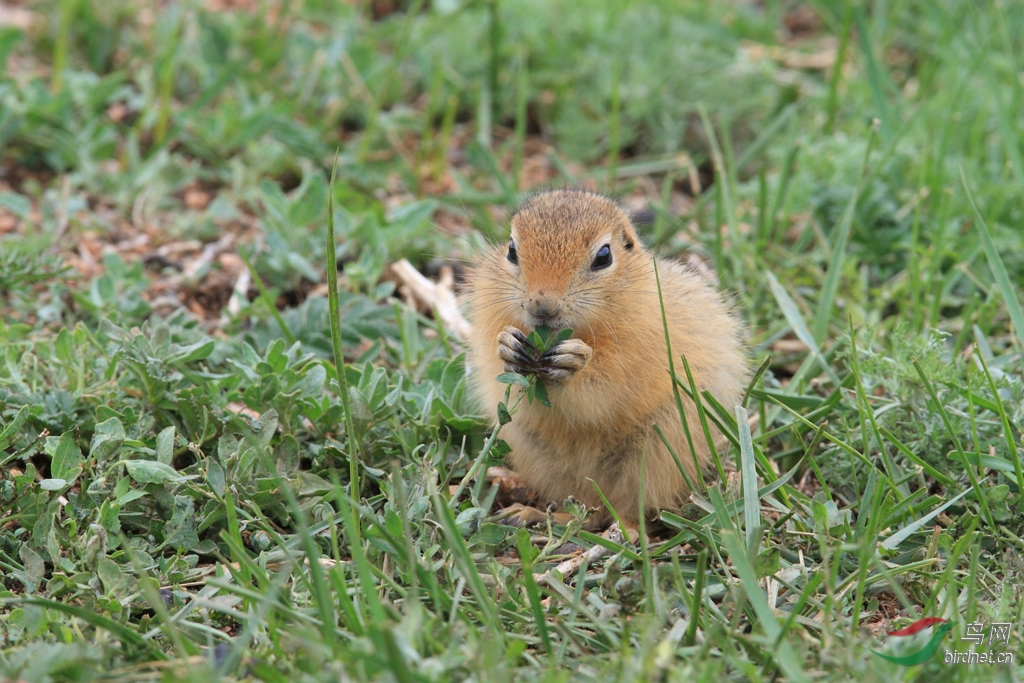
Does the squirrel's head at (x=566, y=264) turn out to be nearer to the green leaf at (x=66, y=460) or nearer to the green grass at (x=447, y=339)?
the green grass at (x=447, y=339)

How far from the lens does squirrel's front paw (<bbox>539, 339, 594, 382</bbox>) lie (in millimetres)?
4191

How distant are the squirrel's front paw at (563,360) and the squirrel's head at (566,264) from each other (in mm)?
152

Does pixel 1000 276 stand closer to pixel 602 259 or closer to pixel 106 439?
pixel 602 259

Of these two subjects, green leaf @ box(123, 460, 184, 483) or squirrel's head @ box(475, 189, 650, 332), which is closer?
green leaf @ box(123, 460, 184, 483)

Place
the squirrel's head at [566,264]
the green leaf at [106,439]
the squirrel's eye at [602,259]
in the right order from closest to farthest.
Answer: the green leaf at [106,439], the squirrel's head at [566,264], the squirrel's eye at [602,259]

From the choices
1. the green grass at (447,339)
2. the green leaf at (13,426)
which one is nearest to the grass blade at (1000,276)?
the green grass at (447,339)

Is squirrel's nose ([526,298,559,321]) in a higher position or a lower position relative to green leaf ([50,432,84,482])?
higher

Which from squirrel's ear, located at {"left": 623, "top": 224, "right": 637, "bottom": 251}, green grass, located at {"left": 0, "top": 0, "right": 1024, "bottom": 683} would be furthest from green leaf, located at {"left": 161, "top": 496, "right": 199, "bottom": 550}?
squirrel's ear, located at {"left": 623, "top": 224, "right": 637, "bottom": 251}

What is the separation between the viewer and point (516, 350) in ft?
13.8

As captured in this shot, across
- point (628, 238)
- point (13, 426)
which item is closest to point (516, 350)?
point (628, 238)

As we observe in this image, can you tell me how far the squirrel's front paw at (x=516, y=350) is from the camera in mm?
4195

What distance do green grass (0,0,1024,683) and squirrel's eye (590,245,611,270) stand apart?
667 mm

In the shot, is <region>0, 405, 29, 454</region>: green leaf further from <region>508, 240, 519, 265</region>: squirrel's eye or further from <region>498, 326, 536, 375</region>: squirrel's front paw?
<region>508, 240, 519, 265</region>: squirrel's eye

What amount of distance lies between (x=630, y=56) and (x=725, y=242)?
6.61 ft
